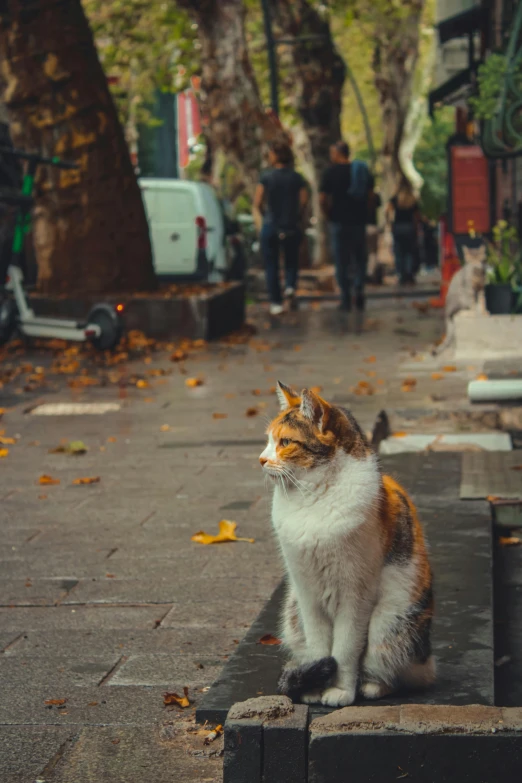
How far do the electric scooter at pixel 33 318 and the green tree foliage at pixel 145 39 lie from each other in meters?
16.3

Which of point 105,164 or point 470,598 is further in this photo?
point 105,164

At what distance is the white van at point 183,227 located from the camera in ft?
71.8

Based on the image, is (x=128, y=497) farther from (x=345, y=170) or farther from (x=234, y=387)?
(x=345, y=170)

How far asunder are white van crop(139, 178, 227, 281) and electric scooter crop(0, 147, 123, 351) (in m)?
7.48

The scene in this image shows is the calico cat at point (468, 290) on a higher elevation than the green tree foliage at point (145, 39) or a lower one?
lower

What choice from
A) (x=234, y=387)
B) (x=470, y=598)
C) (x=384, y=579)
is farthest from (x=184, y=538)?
(x=234, y=387)

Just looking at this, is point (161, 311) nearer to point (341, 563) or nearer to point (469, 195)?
point (469, 195)

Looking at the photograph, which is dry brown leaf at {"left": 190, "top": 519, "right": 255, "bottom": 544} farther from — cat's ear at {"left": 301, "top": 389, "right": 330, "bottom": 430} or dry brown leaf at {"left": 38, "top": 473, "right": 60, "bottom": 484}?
cat's ear at {"left": 301, "top": 389, "right": 330, "bottom": 430}

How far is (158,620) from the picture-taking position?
16.7ft

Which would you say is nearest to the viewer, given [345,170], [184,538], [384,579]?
[384,579]

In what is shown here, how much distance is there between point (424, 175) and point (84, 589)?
4682 centimetres

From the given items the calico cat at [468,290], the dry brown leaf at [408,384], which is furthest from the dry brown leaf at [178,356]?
the dry brown leaf at [408,384]

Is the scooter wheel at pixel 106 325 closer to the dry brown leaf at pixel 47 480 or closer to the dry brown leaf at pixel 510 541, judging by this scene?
the dry brown leaf at pixel 47 480

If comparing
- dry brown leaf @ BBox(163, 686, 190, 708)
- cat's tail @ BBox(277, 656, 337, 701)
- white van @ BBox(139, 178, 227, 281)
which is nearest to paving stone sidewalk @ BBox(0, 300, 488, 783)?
dry brown leaf @ BBox(163, 686, 190, 708)
